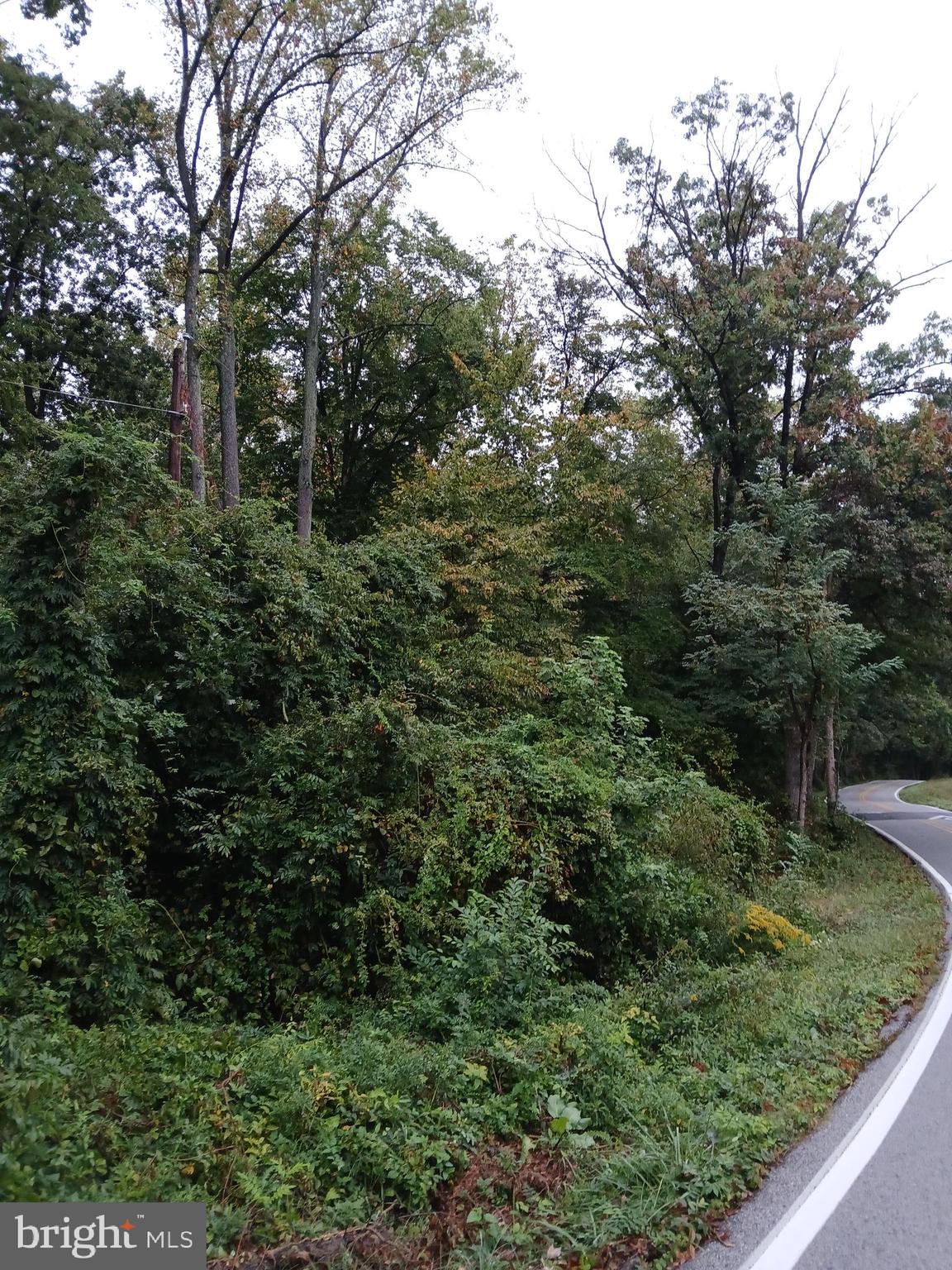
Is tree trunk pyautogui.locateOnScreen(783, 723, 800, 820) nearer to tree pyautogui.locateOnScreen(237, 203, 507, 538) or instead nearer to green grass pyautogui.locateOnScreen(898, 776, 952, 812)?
tree pyautogui.locateOnScreen(237, 203, 507, 538)

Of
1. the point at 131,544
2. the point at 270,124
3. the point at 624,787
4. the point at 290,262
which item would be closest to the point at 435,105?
the point at 270,124

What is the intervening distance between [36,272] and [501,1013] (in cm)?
2021

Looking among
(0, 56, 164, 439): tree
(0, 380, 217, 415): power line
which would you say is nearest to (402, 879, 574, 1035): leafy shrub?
(0, 380, 217, 415): power line

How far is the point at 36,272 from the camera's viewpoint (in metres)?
19.2

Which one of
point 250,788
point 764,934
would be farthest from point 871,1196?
point 250,788

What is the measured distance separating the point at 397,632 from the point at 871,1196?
767cm

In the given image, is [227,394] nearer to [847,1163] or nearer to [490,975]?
[490,975]

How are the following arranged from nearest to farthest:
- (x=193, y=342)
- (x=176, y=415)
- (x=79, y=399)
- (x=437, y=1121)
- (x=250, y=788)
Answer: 1. (x=437, y=1121)
2. (x=250, y=788)
3. (x=176, y=415)
4. (x=193, y=342)
5. (x=79, y=399)

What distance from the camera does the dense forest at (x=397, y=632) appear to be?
495cm

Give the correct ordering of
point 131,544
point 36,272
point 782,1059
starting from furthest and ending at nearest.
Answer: point 36,272
point 131,544
point 782,1059

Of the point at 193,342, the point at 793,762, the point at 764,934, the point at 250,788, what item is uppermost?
the point at 193,342

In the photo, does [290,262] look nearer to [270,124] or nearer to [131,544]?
[270,124]

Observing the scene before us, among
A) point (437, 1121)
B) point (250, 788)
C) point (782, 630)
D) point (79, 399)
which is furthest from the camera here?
point (79, 399)

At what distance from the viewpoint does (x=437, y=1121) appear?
446 cm
